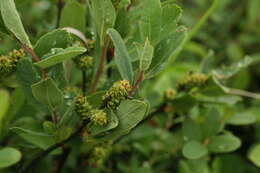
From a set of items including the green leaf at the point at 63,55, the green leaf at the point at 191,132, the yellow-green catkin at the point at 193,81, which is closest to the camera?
the green leaf at the point at 63,55

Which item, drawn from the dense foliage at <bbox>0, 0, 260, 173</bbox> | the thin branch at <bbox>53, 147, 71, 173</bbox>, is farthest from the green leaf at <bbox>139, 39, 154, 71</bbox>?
the thin branch at <bbox>53, 147, 71, 173</bbox>

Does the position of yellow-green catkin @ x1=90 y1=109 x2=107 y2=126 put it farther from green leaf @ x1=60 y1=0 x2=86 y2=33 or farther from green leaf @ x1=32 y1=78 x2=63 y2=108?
green leaf @ x1=60 y1=0 x2=86 y2=33

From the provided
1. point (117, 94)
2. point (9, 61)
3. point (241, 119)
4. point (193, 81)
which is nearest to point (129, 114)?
point (117, 94)

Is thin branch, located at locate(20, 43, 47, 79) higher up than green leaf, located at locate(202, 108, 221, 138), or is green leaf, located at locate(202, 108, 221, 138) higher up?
thin branch, located at locate(20, 43, 47, 79)

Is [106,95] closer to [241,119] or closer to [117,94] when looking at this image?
[117,94]

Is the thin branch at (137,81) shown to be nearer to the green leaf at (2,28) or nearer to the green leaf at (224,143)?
the green leaf at (2,28)

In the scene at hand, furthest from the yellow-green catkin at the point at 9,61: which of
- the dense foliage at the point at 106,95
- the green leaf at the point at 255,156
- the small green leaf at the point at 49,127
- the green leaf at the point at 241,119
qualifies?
the green leaf at the point at 255,156
